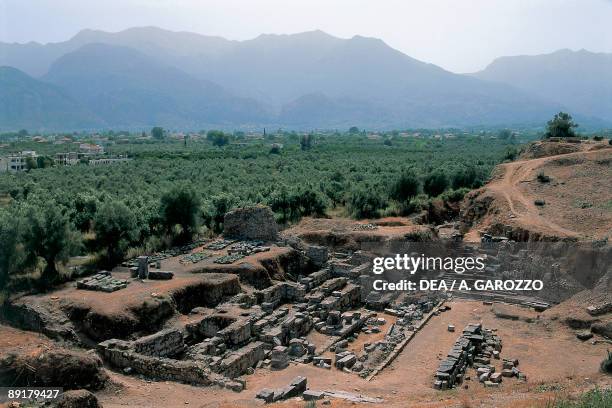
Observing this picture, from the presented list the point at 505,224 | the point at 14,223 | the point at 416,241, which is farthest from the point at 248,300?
the point at 505,224

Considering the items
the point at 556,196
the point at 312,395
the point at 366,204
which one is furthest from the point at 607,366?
the point at 366,204

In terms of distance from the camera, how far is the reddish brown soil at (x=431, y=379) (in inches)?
667

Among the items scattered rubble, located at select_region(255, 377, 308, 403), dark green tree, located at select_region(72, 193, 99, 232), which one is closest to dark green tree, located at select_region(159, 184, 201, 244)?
dark green tree, located at select_region(72, 193, 99, 232)

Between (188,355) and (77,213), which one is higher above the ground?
(77,213)

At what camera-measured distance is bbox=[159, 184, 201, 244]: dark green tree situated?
115 ft

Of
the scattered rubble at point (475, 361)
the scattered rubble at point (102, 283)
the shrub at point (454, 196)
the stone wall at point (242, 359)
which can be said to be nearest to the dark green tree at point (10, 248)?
the scattered rubble at point (102, 283)

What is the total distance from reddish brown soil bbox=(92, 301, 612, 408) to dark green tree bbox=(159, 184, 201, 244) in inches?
628

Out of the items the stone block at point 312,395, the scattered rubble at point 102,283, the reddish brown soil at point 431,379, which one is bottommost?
the reddish brown soil at point 431,379

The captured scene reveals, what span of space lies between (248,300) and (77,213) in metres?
14.9

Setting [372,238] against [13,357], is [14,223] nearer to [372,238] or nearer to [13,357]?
[13,357]

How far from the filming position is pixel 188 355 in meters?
21.3

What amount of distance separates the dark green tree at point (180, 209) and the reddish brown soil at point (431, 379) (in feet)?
52.3

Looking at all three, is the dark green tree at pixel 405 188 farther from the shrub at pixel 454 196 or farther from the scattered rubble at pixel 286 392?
the scattered rubble at pixel 286 392

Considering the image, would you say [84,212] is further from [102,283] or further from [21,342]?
[21,342]
